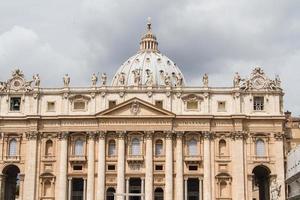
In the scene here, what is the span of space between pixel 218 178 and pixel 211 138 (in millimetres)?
5043

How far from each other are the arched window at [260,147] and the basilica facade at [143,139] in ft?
0.41

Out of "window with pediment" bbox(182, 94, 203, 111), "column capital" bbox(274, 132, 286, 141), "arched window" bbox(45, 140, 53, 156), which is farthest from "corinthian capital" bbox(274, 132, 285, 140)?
"arched window" bbox(45, 140, 53, 156)

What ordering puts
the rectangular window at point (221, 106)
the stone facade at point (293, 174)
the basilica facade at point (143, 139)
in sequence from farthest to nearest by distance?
the rectangular window at point (221, 106)
the basilica facade at point (143, 139)
the stone facade at point (293, 174)

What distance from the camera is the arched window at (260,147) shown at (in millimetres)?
77312

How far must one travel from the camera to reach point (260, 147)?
77562mm

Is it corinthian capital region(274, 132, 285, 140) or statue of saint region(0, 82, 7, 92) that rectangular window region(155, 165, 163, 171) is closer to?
corinthian capital region(274, 132, 285, 140)

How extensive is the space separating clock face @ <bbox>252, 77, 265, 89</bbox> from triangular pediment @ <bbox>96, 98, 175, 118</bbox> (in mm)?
11542

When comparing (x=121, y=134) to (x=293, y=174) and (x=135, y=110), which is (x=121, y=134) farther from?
(x=293, y=174)

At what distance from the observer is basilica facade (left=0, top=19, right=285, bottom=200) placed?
7600cm

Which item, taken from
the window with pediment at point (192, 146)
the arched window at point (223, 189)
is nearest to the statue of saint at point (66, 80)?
the window with pediment at point (192, 146)

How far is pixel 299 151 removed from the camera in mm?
68188

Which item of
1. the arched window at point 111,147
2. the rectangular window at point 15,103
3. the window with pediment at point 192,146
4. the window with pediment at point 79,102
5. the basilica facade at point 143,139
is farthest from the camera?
the rectangular window at point 15,103

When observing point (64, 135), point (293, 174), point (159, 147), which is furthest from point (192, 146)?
point (64, 135)

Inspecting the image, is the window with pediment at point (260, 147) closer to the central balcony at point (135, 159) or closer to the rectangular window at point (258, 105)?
the rectangular window at point (258, 105)
